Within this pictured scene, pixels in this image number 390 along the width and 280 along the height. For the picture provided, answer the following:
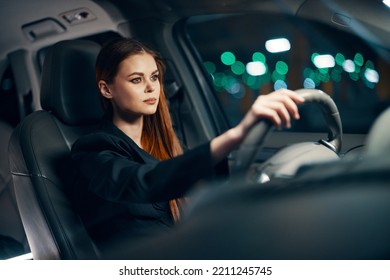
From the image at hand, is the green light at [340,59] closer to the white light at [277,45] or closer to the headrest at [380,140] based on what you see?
the white light at [277,45]

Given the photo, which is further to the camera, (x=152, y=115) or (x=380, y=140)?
(x=152, y=115)

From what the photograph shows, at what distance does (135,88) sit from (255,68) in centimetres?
31

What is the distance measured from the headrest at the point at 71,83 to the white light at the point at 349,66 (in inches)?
25.0

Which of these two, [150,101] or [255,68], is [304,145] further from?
[150,101]

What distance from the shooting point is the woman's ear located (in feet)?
4.78

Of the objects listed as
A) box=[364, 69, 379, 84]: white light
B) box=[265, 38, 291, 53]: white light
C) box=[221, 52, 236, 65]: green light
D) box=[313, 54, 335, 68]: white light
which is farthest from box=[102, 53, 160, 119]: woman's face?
box=[364, 69, 379, 84]: white light

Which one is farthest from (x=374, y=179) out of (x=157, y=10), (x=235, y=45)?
(x=157, y=10)

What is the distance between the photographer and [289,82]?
4.26 feet

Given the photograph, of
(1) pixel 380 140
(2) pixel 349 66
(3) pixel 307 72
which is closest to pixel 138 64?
(3) pixel 307 72

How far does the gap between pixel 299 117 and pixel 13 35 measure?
880mm

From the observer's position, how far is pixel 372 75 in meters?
1.30

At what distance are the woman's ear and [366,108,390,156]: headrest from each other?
707 mm

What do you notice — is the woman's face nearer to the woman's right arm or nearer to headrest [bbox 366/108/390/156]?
the woman's right arm
